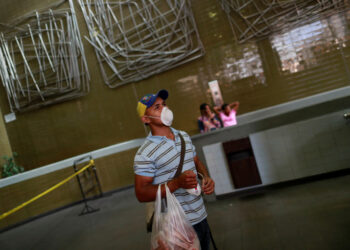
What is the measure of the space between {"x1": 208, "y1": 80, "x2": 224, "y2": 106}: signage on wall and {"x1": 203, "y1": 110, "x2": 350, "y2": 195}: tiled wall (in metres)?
2.36

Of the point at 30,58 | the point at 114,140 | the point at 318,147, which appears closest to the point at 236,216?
the point at 318,147

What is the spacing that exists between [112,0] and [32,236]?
4.93 metres

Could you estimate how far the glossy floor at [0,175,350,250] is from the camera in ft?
8.46

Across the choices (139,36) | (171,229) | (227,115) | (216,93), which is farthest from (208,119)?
(171,229)

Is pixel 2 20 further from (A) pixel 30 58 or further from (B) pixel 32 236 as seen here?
(B) pixel 32 236

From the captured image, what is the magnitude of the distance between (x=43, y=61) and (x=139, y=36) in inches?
94.5

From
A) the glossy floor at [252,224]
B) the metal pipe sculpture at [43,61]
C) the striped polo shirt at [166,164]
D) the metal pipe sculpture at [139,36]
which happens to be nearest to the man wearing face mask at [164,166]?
the striped polo shirt at [166,164]

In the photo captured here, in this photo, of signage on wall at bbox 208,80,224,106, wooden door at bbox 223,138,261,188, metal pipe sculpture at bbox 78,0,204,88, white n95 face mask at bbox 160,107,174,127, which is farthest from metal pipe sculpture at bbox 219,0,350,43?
white n95 face mask at bbox 160,107,174,127

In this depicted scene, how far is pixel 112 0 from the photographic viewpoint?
6.43 m

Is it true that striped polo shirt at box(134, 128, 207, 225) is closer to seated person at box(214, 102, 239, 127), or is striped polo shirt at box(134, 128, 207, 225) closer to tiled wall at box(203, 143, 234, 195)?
tiled wall at box(203, 143, 234, 195)

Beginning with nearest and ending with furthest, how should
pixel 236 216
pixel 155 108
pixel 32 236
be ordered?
pixel 155 108 → pixel 236 216 → pixel 32 236

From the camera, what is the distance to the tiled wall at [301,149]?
3.63 m

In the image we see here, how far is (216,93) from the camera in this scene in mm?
6180

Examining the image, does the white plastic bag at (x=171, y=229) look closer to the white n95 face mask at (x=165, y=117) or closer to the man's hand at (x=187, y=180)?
the man's hand at (x=187, y=180)
